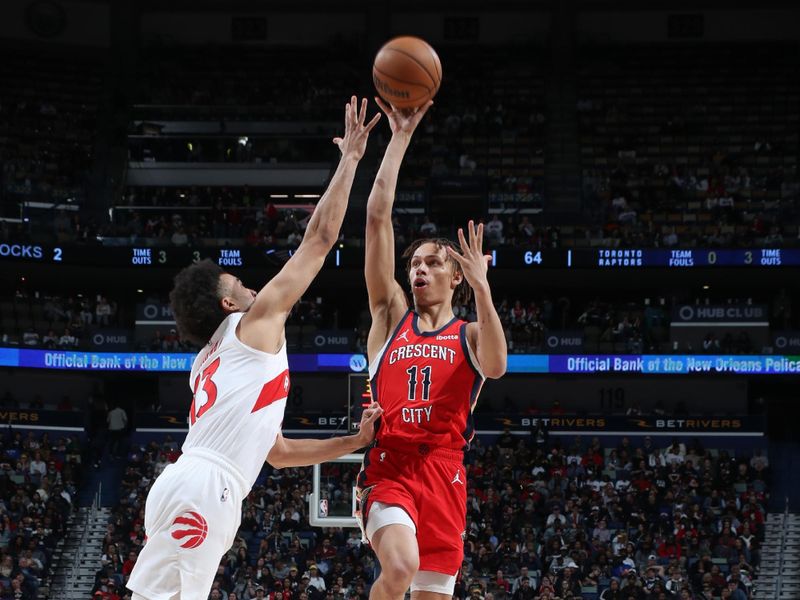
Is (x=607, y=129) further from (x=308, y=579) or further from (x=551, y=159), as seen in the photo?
(x=308, y=579)

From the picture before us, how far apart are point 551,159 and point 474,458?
11794 mm

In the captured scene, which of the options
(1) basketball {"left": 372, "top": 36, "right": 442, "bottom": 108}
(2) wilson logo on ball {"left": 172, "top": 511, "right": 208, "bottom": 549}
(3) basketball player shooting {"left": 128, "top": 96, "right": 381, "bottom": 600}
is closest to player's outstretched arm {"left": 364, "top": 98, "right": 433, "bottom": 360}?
(1) basketball {"left": 372, "top": 36, "right": 442, "bottom": 108}

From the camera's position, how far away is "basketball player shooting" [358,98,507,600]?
22.3 feet

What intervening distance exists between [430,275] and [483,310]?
0.65m

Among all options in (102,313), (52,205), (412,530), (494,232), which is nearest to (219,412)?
(412,530)

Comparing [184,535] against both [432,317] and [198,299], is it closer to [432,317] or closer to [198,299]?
[198,299]

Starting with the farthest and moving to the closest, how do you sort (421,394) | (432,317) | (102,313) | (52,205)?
(52,205) < (102,313) < (432,317) < (421,394)

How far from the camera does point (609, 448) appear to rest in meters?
29.2

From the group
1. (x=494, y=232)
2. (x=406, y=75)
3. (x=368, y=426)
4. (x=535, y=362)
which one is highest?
(x=406, y=75)

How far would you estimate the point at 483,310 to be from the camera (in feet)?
22.2

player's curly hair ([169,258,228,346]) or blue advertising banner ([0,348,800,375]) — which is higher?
player's curly hair ([169,258,228,346])

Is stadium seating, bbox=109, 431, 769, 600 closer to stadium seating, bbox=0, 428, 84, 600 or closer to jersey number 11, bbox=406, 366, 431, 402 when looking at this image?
stadium seating, bbox=0, 428, 84, 600

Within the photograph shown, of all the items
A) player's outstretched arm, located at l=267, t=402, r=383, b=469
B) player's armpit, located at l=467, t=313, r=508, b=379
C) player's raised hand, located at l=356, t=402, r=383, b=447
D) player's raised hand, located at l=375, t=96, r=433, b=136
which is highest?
player's raised hand, located at l=375, t=96, r=433, b=136

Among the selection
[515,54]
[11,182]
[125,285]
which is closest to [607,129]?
[515,54]
